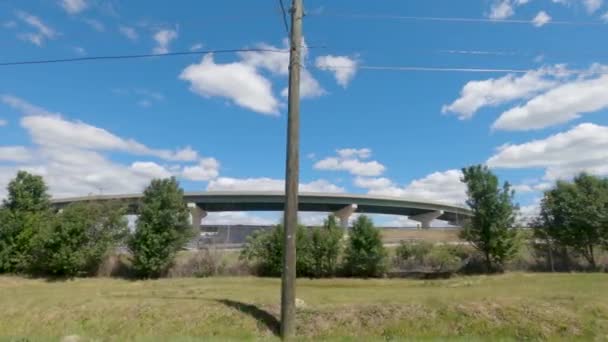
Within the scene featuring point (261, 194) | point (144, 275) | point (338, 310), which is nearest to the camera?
point (338, 310)

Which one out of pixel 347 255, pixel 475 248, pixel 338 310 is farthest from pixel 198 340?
pixel 475 248

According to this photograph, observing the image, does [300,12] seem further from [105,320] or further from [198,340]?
[105,320]

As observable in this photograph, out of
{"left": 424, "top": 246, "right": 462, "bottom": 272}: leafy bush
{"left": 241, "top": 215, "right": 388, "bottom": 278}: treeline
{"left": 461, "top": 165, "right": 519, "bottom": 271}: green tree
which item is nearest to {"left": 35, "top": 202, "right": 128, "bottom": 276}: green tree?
{"left": 241, "top": 215, "right": 388, "bottom": 278}: treeline

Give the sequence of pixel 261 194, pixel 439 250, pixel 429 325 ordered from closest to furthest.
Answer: pixel 429 325
pixel 439 250
pixel 261 194

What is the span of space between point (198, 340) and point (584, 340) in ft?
26.0

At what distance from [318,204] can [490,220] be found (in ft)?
116

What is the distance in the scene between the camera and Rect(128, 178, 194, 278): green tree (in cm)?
2388

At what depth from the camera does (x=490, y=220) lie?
2527cm

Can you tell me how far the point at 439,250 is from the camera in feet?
85.4

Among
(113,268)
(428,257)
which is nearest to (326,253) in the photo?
(428,257)

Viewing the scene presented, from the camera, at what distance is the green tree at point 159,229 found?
23875 millimetres

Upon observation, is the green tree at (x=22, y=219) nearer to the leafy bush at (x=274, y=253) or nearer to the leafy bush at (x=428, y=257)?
the leafy bush at (x=274, y=253)

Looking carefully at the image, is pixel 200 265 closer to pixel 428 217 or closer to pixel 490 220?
pixel 490 220

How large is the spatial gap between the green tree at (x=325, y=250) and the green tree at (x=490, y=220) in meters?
8.81
